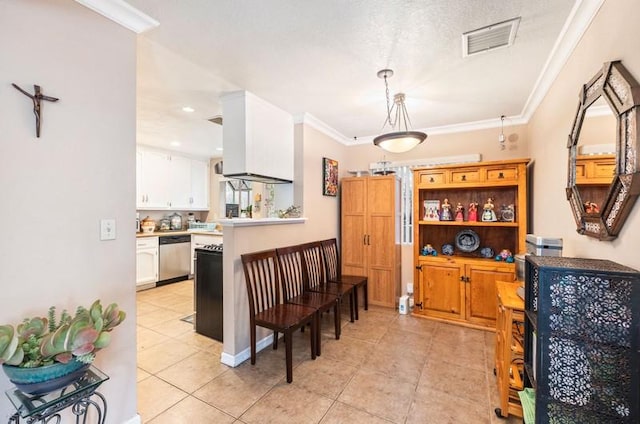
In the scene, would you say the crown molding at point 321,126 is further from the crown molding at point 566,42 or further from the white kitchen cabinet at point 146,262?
the white kitchen cabinet at point 146,262

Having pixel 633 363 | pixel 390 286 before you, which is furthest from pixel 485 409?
pixel 390 286

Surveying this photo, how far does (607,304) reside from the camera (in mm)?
1104

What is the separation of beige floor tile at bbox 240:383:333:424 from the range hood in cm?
199

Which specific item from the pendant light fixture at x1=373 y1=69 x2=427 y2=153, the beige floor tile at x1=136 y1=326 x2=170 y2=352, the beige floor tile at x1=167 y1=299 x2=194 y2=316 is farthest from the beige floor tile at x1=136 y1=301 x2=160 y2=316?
the pendant light fixture at x1=373 y1=69 x2=427 y2=153

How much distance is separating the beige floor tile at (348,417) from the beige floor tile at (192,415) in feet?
2.14

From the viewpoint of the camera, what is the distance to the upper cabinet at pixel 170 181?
5.08 metres

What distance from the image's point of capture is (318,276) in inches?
141

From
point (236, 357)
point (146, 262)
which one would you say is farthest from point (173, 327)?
point (146, 262)

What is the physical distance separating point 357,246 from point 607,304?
315 centimetres

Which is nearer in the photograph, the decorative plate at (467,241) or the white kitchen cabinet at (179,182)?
the decorative plate at (467,241)

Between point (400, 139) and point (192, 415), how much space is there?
2630 mm

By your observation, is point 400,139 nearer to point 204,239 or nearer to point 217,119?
point 217,119

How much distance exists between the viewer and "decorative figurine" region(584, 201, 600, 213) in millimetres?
1452

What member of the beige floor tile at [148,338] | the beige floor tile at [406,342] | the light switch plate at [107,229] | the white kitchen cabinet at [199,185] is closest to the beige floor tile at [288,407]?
the beige floor tile at [406,342]
